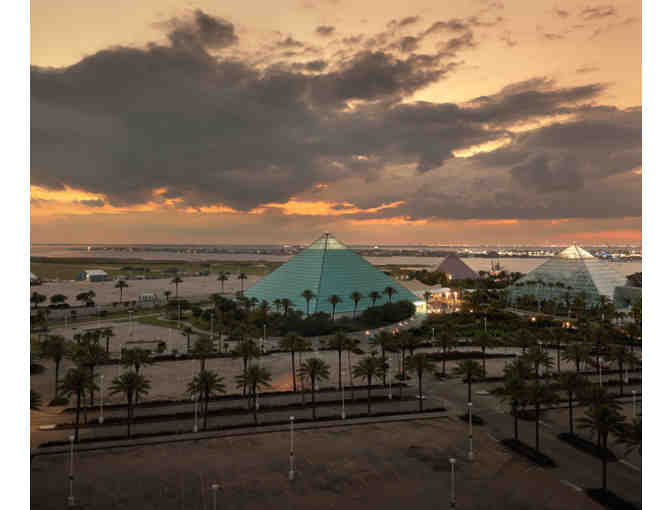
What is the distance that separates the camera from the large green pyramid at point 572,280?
92062 mm

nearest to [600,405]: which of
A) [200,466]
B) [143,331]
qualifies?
[200,466]

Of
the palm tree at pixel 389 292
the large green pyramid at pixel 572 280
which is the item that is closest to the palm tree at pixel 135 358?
the palm tree at pixel 389 292

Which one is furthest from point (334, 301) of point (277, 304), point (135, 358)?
point (135, 358)

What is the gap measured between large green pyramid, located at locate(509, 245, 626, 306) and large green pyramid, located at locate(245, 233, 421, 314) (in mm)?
31817

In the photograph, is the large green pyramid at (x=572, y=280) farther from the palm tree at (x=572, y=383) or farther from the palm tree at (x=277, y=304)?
the palm tree at (x=572, y=383)

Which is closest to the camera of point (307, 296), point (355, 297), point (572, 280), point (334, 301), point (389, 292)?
point (334, 301)

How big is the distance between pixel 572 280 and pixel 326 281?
2259 inches

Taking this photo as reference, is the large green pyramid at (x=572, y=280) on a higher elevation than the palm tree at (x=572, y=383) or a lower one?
higher

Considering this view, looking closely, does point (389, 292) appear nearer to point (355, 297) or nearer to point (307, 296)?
point (355, 297)

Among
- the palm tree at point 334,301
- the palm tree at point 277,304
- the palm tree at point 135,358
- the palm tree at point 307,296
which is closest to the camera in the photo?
the palm tree at point 135,358

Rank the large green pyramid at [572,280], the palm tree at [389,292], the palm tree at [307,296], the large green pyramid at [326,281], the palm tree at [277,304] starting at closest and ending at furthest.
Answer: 1. the palm tree at [307,296]
2. the palm tree at [277,304]
3. the large green pyramid at [326,281]
4. the palm tree at [389,292]
5. the large green pyramid at [572,280]

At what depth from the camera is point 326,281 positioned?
79.6 m

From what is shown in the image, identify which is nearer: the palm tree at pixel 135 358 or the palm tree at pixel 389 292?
the palm tree at pixel 135 358

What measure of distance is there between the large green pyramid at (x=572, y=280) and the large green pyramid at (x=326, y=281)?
31.8 meters
